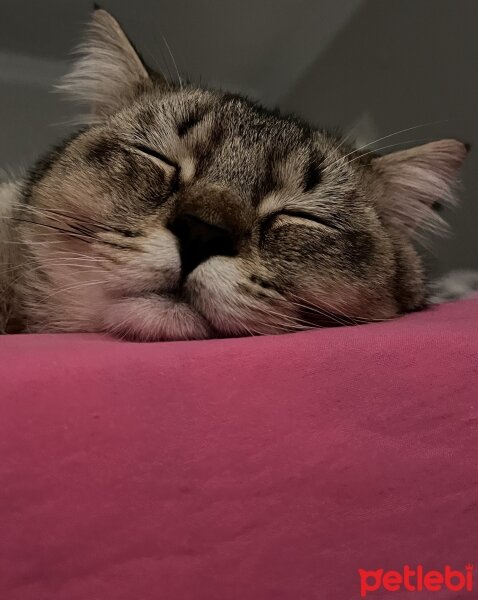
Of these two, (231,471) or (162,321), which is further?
(162,321)

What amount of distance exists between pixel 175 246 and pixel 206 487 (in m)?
0.45

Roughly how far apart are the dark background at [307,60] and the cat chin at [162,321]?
1085 mm

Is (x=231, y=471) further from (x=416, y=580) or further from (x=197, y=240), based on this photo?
(x=197, y=240)

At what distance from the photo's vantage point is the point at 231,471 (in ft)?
1.88

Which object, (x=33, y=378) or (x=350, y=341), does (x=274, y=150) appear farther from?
(x=33, y=378)

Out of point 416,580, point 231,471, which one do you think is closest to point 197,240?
point 231,471

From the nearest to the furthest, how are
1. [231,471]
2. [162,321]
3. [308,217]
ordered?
[231,471], [162,321], [308,217]

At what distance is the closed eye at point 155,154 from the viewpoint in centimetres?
115

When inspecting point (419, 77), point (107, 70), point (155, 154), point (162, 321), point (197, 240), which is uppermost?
point (419, 77)

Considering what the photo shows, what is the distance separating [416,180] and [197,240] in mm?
670

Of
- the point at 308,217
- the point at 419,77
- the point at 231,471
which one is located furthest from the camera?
the point at 419,77

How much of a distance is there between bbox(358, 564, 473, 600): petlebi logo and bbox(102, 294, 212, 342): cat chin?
0.44m

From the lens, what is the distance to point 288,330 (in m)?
0.95

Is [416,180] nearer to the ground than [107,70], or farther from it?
nearer to the ground
